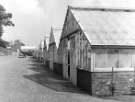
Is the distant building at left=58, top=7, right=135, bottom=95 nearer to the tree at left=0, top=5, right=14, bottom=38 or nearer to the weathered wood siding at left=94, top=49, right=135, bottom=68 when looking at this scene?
the weathered wood siding at left=94, top=49, right=135, bottom=68

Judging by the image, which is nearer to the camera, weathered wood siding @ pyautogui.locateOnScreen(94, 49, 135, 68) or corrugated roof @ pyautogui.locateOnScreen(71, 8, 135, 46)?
weathered wood siding @ pyautogui.locateOnScreen(94, 49, 135, 68)

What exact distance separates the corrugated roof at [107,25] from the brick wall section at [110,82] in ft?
5.88

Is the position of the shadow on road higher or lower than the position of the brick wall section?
lower

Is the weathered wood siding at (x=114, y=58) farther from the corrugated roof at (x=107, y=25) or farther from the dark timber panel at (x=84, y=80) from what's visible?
the dark timber panel at (x=84, y=80)

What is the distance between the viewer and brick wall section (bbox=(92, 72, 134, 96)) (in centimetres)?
1263

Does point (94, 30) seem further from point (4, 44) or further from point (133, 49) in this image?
point (4, 44)

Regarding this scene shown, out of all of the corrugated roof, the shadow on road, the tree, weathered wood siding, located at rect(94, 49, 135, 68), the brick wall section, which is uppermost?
the tree

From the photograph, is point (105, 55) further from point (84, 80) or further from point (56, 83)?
point (56, 83)

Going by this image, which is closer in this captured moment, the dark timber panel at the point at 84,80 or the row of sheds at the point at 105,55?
the row of sheds at the point at 105,55

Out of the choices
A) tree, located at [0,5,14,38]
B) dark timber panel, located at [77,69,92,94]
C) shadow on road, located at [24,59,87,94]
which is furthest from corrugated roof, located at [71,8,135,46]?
tree, located at [0,5,14,38]

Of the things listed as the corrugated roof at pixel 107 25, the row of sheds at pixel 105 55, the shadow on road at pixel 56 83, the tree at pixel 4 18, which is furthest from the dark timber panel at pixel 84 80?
the tree at pixel 4 18

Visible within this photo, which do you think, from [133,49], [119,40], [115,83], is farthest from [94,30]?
A: [115,83]

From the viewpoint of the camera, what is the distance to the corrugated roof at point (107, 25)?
520 inches

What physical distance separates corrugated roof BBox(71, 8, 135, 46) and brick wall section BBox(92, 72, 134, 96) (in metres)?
1.79
